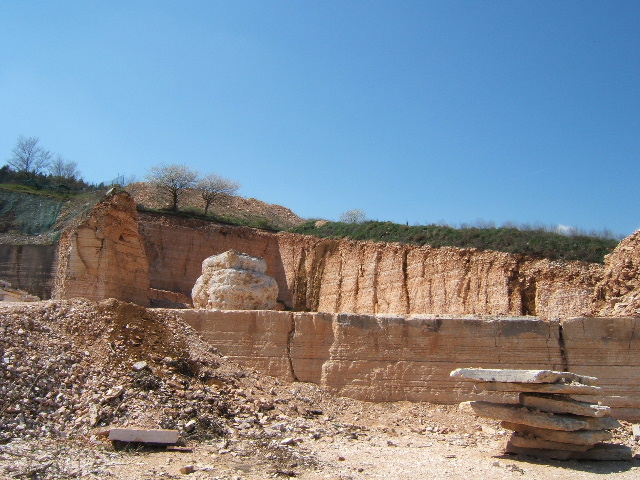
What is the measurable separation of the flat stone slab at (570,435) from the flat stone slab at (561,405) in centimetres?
24

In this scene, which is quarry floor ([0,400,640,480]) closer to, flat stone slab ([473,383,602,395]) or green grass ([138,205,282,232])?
flat stone slab ([473,383,602,395])

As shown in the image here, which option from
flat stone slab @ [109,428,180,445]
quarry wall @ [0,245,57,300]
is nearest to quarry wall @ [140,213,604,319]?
quarry wall @ [0,245,57,300]

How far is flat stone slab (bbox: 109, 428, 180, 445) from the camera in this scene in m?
6.57

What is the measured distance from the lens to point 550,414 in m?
7.49

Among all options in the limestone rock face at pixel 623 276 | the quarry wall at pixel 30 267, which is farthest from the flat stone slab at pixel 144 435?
the quarry wall at pixel 30 267

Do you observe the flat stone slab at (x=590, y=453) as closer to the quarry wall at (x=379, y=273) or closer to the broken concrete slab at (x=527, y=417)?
the broken concrete slab at (x=527, y=417)

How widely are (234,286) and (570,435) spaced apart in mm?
7789

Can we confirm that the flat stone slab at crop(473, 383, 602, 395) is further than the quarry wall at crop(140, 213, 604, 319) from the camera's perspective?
No

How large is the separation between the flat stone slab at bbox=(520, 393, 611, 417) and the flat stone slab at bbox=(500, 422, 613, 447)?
242 millimetres

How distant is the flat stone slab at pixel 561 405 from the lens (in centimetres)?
733

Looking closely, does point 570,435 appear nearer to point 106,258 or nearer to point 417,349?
point 417,349

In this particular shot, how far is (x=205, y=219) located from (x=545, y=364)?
Answer: 94.0 ft

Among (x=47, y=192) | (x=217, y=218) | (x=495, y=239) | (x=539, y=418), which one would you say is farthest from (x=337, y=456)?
(x=47, y=192)

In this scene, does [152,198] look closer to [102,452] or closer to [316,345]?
[316,345]
